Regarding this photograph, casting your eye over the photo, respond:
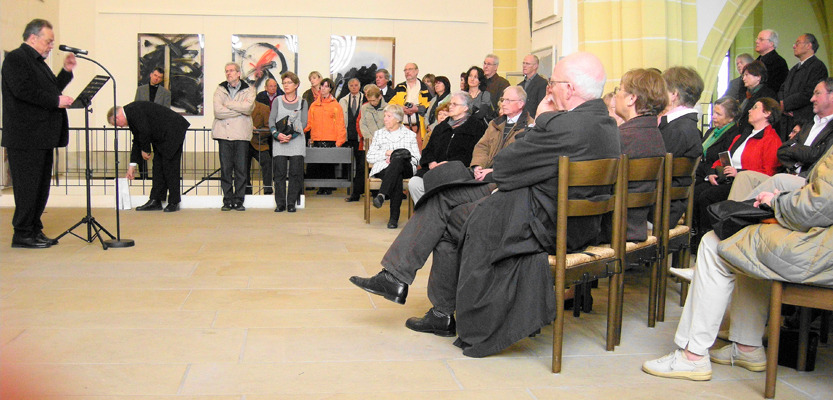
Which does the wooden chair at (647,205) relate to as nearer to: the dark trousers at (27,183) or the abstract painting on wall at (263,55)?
the dark trousers at (27,183)

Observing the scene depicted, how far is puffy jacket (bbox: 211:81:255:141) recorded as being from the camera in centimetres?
769

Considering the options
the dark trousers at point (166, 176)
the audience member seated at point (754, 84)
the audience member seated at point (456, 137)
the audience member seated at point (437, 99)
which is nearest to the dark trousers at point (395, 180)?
the audience member seated at point (456, 137)

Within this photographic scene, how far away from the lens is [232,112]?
7715 millimetres

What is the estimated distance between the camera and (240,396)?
239cm

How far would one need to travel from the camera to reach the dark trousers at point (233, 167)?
7.83 metres

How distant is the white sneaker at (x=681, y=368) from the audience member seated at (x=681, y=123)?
1016 millimetres

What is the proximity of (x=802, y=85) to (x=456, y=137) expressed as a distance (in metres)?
2.81

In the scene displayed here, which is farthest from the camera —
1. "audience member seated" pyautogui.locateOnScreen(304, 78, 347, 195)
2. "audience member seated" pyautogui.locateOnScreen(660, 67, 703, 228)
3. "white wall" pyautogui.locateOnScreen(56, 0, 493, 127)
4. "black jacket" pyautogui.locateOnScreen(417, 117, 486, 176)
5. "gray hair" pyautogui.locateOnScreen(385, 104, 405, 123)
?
"white wall" pyautogui.locateOnScreen(56, 0, 493, 127)

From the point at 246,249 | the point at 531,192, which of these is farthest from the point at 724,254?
the point at 246,249

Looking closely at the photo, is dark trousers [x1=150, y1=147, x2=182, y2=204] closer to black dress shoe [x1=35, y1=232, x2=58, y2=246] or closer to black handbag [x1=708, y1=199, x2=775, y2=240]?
black dress shoe [x1=35, y1=232, x2=58, y2=246]

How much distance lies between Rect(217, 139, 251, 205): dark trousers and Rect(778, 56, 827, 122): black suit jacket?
16.8 feet

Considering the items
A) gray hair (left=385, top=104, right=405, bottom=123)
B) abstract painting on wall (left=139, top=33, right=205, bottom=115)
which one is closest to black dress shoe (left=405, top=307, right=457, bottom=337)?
gray hair (left=385, top=104, right=405, bottom=123)

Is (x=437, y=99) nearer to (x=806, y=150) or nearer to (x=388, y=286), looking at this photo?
(x=806, y=150)

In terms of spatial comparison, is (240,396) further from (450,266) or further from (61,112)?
(61,112)
